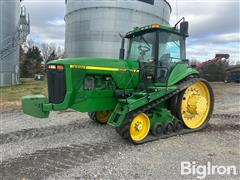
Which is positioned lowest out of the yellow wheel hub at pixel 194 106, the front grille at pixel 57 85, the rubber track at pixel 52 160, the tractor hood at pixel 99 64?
the rubber track at pixel 52 160

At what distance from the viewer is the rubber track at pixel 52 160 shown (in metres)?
4.46

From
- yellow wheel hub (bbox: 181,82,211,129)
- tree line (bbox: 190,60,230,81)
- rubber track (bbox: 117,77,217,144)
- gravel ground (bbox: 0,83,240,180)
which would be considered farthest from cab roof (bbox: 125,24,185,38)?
tree line (bbox: 190,60,230,81)

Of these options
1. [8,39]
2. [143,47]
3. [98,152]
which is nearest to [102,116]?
[143,47]

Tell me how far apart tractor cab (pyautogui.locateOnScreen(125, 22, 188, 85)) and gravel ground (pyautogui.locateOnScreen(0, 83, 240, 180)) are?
1654 millimetres

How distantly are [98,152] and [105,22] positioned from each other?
18051 mm

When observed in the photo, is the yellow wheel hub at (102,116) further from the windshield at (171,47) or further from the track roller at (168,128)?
the windshield at (171,47)

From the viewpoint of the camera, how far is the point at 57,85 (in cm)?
582

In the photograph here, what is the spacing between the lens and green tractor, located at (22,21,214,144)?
584 centimetres

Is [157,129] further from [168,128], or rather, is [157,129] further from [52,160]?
[52,160]

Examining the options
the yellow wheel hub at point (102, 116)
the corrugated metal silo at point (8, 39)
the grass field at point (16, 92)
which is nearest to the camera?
the yellow wheel hub at point (102, 116)

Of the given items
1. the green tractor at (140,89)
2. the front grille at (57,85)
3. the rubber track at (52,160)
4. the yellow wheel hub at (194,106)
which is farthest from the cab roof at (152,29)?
the rubber track at (52,160)

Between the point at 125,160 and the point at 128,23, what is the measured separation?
734 inches

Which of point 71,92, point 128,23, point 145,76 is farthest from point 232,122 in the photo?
point 128,23

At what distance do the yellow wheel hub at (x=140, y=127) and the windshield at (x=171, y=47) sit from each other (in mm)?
1638
